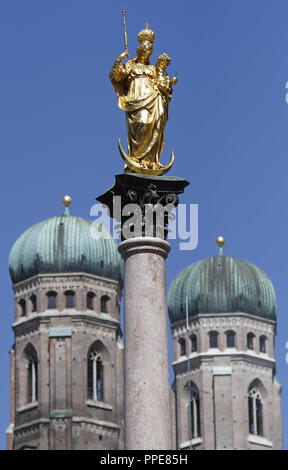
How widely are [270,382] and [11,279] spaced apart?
61.5 feet

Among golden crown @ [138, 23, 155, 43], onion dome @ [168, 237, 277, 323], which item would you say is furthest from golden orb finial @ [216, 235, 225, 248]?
golden crown @ [138, 23, 155, 43]

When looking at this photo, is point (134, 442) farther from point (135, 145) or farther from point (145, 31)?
point (145, 31)

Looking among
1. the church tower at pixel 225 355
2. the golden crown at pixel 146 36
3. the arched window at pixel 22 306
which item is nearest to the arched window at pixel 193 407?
the church tower at pixel 225 355

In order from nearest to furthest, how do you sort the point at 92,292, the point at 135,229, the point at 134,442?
the point at 134,442 → the point at 135,229 → the point at 92,292

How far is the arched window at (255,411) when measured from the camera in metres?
110

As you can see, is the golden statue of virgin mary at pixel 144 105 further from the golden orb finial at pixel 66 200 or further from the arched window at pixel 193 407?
the arched window at pixel 193 407

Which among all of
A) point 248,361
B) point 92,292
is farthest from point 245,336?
point 92,292

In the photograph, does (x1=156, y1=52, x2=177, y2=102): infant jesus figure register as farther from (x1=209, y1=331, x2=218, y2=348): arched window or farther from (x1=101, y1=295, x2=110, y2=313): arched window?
(x1=209, y1=331, x2=218, y2=348): arched window

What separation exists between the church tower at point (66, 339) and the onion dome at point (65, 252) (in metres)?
0.06

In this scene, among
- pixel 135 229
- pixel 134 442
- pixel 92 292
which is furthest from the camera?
pixel 92 292

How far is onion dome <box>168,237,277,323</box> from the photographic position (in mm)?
110875

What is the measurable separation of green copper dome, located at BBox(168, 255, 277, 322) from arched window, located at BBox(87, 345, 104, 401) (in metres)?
9.08

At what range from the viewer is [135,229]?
29.9m

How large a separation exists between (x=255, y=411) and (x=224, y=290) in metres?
8.32
